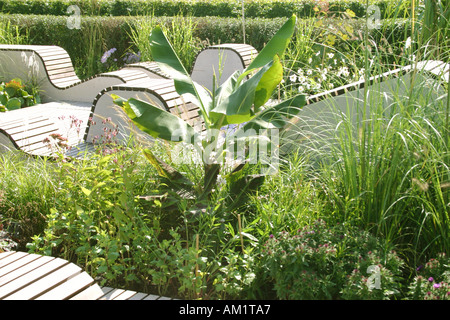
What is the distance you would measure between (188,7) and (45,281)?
1223 centimetres

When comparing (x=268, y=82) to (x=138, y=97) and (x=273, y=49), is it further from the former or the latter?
(x=138, y=97)

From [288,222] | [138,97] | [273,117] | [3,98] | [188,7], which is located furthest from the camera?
[188,7]

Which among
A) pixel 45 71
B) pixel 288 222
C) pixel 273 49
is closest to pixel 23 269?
pixel 288 222

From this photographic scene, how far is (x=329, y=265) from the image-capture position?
3.06m

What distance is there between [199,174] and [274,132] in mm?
813

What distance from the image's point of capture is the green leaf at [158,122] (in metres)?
3.91

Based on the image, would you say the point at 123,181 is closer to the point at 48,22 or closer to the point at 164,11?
the point at 48,22

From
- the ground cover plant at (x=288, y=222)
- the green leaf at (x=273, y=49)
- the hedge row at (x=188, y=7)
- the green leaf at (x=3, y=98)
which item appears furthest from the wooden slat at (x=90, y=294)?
the hedge row at (x=188, y=7)

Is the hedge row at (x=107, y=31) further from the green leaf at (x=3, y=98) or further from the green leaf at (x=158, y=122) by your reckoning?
the green leaf at (x=158, y=122)

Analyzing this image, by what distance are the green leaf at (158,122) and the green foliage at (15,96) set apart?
5221mm

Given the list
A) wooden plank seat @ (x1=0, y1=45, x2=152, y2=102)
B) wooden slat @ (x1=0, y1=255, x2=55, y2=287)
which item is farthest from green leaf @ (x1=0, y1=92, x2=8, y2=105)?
wooden slat @ (x1=0, y1=255, x2=55, y2=287)

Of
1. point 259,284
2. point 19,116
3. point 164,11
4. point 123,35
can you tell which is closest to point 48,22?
point 123,35

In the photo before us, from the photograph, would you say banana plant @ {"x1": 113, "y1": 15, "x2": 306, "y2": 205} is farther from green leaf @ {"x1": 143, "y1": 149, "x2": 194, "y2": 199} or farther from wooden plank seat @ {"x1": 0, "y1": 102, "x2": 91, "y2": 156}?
wooden plank seat @ {"x1": 0, "y1": 102, "x2": 91, "y2": 156}

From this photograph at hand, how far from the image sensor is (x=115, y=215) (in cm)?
346
